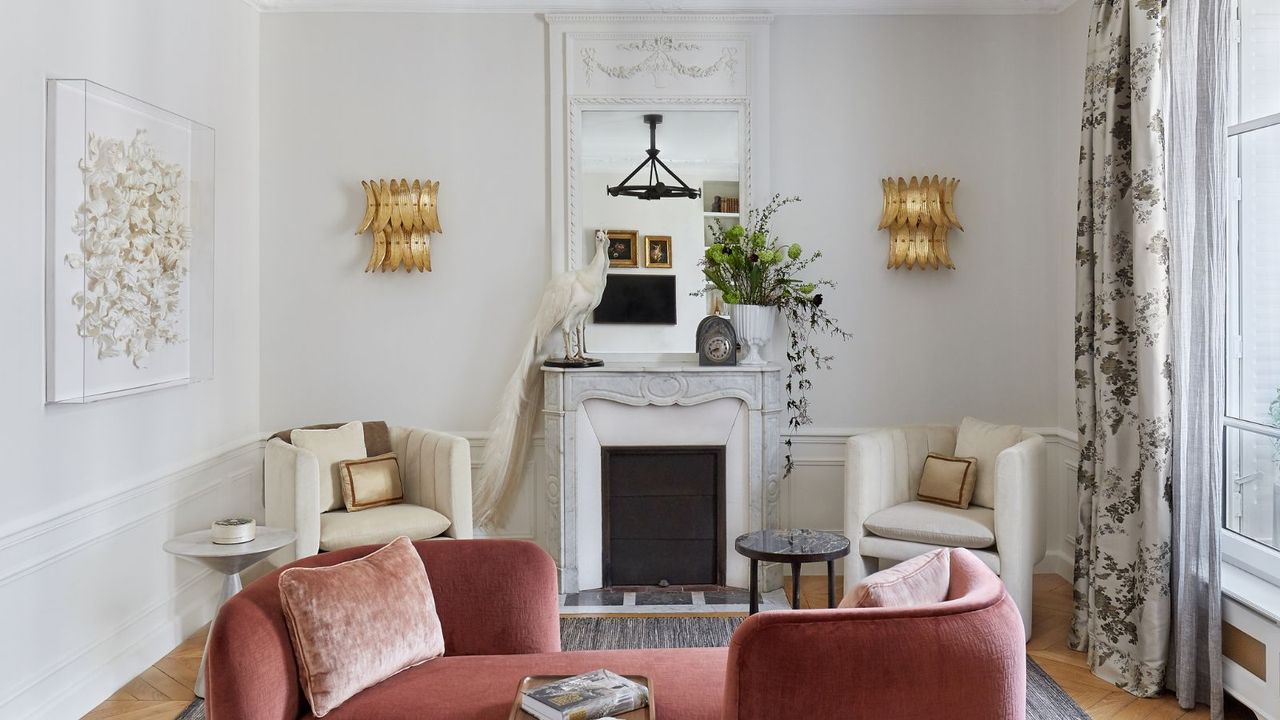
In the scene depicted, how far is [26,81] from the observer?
2785mm

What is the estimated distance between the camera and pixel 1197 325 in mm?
3014

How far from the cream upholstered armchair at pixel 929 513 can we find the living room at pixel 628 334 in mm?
23

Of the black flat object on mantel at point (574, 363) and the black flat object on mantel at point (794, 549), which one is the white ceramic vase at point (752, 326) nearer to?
the black flat object on mantel at point (574, 363)

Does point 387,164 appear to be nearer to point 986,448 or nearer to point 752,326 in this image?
point 752,326

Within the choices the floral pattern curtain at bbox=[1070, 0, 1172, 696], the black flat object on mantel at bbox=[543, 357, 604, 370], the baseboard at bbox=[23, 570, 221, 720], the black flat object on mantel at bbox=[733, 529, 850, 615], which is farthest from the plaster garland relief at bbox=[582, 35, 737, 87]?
the baseboard at bbox=[23, 570, 221, 720]

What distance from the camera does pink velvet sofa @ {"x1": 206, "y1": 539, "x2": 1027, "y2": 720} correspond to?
169 centimetres

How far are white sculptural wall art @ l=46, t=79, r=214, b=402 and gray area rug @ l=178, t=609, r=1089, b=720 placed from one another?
4.20 ft

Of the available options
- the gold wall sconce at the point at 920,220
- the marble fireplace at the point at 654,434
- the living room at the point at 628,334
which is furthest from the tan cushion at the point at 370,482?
the gold wall sconce at the point at 920,220

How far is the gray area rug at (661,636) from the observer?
3.23 metres

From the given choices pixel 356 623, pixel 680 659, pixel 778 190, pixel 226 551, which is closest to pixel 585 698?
pixel 680 659

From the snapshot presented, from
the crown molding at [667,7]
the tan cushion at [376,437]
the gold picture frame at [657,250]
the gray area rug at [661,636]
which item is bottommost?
the gray area rug at [661,636]

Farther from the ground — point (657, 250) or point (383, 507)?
point (657, 250)

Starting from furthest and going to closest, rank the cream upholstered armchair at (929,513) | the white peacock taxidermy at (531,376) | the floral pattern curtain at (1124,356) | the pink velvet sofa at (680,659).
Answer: the white peacock taxidermy at (531,376) → the cream upholstered armchair at (929,513) → the floral pattern curtain at (1124,356) → the pink velvet sofa at (680,659)

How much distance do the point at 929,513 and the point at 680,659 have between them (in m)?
1.92
